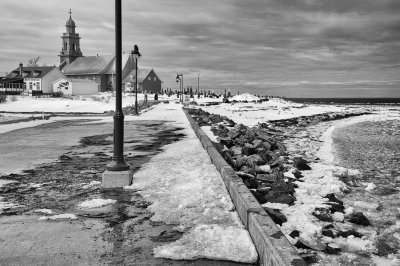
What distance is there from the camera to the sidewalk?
3.87 m

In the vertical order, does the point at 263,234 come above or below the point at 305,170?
above

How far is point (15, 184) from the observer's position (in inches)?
270

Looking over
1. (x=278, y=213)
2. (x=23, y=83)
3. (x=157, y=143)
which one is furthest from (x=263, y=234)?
(x=23, y=83)

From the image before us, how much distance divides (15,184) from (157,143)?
571cm

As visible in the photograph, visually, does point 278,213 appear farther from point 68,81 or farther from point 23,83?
point 23,83

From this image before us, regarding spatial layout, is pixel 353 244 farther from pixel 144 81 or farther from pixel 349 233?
pixel 144 81

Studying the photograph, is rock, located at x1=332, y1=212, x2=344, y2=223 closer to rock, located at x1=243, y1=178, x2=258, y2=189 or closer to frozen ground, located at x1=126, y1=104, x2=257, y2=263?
rock, located at x1=243, y1=178, x2=258, y2=189

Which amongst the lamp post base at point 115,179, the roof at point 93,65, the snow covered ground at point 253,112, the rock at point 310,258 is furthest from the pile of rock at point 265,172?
the roof at point 93,65

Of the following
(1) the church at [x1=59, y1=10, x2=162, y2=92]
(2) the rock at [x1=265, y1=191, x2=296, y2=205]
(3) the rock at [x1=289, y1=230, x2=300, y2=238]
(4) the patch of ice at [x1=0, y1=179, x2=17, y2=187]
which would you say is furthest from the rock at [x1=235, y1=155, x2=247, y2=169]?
(1) the church at [x1=59, y1=10, x2=162, y2=92]

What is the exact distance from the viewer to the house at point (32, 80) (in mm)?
75062

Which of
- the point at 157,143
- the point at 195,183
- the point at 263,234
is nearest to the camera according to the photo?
the point at 263,234

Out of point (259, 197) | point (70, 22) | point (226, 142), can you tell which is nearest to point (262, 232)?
point (259, 197)

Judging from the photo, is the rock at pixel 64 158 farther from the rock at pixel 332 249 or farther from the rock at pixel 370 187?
the rock at pixel 370 187

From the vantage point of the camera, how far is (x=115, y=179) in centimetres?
662
